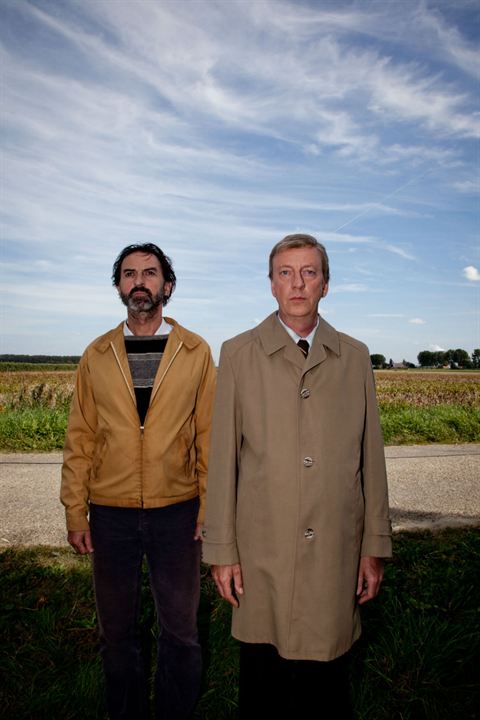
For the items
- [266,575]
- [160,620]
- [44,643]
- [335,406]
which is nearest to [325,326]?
[335,406]

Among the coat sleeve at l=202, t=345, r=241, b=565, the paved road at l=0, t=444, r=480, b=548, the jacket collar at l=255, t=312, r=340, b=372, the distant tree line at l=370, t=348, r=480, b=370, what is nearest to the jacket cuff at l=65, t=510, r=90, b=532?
the coat sleeve at l=202, t=345, r=241, b=565

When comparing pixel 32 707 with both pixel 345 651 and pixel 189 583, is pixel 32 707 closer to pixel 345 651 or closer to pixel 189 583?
pixel 189 583

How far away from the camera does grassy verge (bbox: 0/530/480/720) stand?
291cm

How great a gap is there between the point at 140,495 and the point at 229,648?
5.07 feet

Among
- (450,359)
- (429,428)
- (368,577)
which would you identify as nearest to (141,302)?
(368,577)

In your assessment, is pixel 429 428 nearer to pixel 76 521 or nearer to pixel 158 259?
pixel 158 259

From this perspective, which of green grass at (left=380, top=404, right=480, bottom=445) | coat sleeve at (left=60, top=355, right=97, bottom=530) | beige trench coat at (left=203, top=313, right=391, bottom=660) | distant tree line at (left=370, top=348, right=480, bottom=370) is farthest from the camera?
distant tree line at (left=370, top=348, right=480, bottom=370)

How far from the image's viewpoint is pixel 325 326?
230cm

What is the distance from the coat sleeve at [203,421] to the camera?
103 inches

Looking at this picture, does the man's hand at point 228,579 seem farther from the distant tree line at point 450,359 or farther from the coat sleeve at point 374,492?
the distant tree line at point 450,359

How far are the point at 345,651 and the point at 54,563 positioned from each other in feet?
10.4

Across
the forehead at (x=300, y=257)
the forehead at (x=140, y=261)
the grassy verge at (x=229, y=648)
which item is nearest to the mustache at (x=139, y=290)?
the forehead at (x=140, y=261)

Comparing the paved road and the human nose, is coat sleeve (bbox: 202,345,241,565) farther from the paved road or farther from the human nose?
the paved road

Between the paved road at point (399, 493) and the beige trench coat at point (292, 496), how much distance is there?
3588mm
